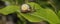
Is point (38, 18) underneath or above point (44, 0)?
underneath

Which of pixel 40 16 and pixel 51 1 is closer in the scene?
pixel 40 16

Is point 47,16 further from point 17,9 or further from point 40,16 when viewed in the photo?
point 17,9

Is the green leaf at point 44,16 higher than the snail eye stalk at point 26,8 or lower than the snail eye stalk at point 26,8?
lower

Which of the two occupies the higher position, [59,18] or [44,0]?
[44,0]

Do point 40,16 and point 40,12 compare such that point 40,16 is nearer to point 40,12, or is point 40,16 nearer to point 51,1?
point 40,12

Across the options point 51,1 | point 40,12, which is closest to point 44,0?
point 51,1

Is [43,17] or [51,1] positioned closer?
[43,17]

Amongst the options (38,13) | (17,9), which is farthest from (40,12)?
(17,9)

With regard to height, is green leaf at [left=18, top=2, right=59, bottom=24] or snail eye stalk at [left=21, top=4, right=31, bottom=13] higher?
snail eye stalk at [left=21, top=4, right=31, bottom=13]

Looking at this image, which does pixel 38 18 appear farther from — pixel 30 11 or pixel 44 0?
pixel 44 0
